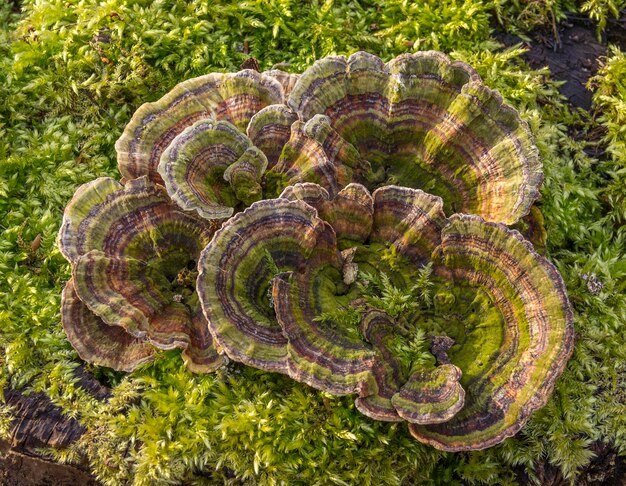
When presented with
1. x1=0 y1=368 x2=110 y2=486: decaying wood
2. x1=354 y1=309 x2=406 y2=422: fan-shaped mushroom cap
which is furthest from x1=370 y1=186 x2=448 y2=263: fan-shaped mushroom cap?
x1=0 y1=368 x2=110 y2=486: decaying wood

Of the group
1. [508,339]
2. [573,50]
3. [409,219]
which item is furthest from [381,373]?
[573,50]

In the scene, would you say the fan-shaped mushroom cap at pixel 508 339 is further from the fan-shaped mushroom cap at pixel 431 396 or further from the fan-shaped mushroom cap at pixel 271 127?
the fan-shaped mushroom cap at pixel 271 127

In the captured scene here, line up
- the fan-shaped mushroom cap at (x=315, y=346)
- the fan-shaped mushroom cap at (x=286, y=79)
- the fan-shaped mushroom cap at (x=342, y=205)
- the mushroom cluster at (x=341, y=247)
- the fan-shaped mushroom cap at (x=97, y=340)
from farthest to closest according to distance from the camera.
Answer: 1. the fan-shaped mushroom cap at (x=286, y=79)
2. the fan-shaped mushroom cap at (x=97, y=340)
3. the fan-shaped mushroom cap at (x=342, y=205)
4. the mushroom cluster at (x=341, y=247)
5. the fan-shaped mushroom cap at (x=315, y=346)

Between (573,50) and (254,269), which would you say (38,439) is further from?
(573,50)

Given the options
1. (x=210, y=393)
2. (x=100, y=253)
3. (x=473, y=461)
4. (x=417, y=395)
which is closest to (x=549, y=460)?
(x=473, y=461)

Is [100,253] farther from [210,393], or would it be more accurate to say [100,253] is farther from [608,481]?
[608,481]

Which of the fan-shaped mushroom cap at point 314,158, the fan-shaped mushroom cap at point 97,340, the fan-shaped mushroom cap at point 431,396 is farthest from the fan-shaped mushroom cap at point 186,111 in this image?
the fan-shaped mushroom cap at point 431,396

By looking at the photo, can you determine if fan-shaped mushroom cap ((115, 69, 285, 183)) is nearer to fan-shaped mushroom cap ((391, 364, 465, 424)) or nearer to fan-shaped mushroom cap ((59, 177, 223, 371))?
fan-shaped mushroom cap ((59, 177, 223, 371))
